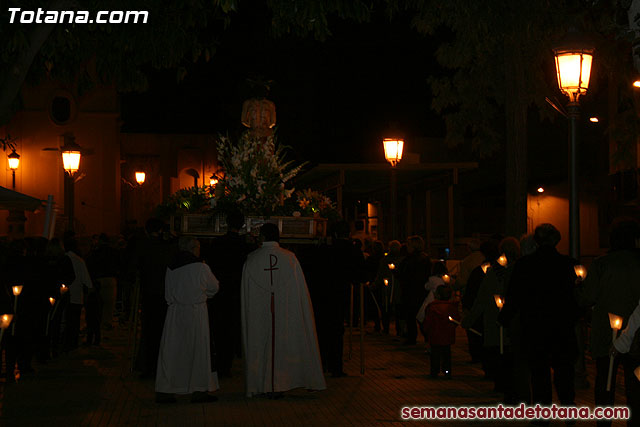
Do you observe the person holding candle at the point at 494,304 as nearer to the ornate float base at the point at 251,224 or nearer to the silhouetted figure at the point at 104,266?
the ornate float base at the point at 251,224

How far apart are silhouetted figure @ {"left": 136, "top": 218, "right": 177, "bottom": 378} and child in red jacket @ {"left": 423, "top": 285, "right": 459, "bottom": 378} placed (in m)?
3.60

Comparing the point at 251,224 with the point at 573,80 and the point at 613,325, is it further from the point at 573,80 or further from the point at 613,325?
the point at 613,325

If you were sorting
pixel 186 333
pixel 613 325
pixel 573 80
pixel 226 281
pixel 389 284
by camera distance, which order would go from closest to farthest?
1. pixel 613 325
2. pixel 186 333
3. pixel 573 80
4. pixel 226 281
5. pixel 389 284

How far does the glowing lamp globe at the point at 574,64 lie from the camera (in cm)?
1265

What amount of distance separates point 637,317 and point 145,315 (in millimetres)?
7730

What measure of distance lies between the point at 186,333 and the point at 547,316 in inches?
162

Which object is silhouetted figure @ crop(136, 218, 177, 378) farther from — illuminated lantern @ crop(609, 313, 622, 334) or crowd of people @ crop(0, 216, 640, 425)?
illuminated lantern @ crop(609, 313, 622, 334)

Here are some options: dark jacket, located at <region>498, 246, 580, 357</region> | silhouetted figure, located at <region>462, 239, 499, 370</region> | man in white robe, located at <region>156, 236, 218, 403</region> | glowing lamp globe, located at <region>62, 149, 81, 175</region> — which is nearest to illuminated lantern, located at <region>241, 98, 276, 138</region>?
glowing lamp globe, located at <region>62, 149, 81, 175</region>

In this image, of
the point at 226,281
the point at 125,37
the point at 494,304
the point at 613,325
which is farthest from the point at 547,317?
the point at 125,37

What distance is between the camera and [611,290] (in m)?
8.80

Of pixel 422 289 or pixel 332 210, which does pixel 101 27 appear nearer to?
pixel 332 210

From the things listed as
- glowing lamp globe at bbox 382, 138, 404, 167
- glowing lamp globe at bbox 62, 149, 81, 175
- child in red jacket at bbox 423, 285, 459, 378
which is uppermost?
glowing lamp globe at bbox 382, 138, 404, 167

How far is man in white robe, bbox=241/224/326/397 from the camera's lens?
1145 cm

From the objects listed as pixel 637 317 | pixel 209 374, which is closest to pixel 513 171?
pixel 209 374
